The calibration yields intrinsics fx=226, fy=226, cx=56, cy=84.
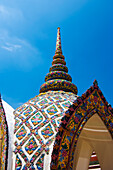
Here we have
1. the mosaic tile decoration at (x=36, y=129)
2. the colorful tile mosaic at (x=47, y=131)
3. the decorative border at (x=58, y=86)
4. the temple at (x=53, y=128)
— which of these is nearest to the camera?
the temple at (x=53, y=128)

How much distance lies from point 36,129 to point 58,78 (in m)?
2.64

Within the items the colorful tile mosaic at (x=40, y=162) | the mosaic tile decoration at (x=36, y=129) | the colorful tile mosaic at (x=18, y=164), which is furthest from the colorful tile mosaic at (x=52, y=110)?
the colorful tile mosaic at (x=18, y=164)

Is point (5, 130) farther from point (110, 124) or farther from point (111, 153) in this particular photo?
point (111, 153)

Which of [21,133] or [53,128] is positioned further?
[21,133]

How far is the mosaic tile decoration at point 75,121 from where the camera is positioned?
11.4ft

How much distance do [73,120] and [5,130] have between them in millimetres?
1353

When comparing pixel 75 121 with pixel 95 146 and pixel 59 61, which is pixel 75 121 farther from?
pixel 59 61

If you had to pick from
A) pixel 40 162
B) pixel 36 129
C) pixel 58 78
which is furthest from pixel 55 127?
pixel 58 78

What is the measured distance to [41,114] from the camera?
462cm

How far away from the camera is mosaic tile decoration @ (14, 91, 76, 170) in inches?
155

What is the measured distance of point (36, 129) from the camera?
4.29 m

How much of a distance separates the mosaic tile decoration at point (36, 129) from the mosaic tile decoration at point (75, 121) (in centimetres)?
46

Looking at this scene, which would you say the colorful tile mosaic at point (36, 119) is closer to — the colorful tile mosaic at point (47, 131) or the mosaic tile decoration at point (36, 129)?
the mosaic tile decoration at point (36, 129)

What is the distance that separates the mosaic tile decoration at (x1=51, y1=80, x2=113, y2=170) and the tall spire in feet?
6.95
